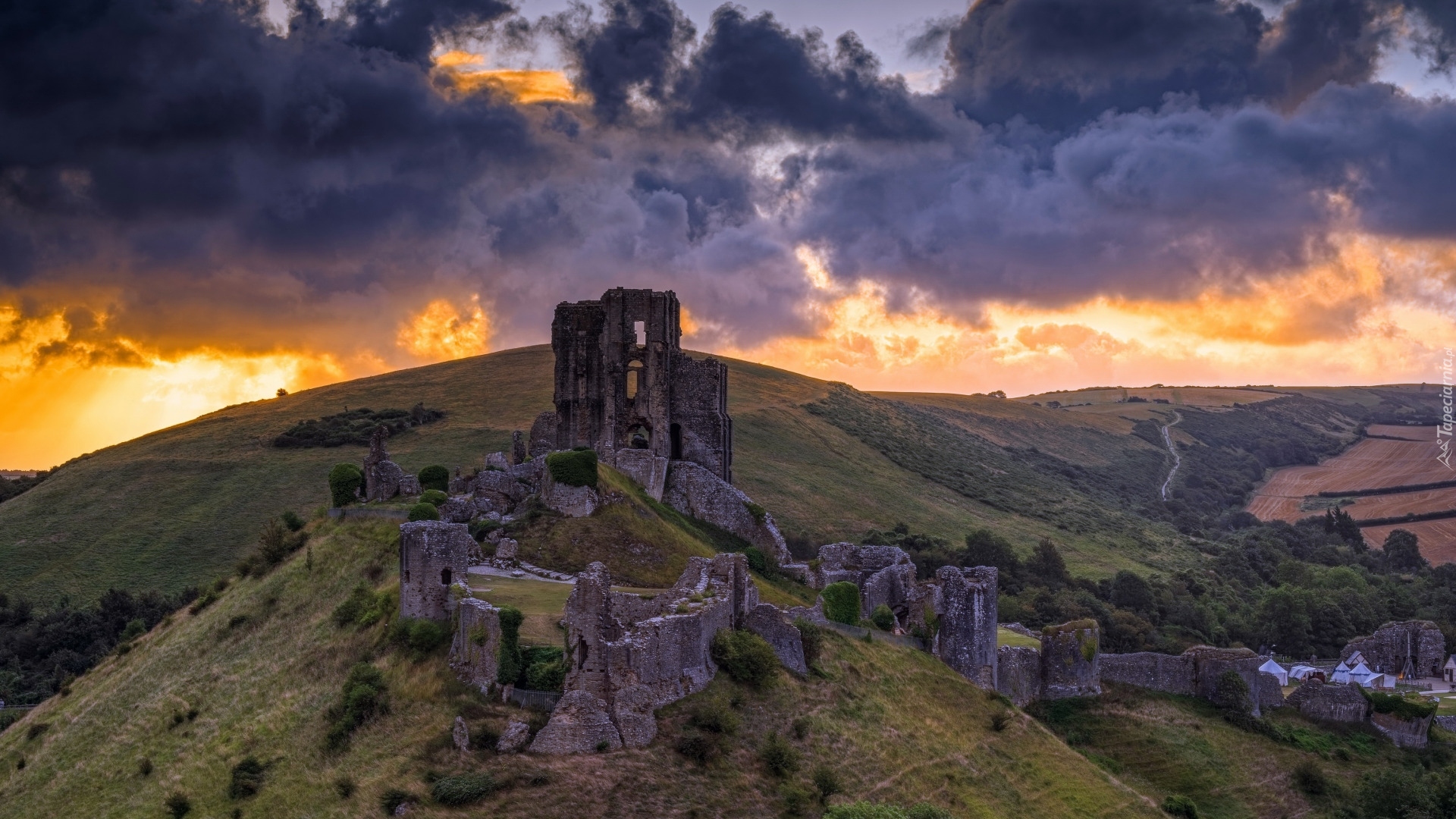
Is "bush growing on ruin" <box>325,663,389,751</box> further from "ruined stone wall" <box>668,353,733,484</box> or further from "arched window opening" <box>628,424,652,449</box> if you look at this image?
"ruined stone wall" <box>668,353,733,484</box>

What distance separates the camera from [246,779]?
100 ft

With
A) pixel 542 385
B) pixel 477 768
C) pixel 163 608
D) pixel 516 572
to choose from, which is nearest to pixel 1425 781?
pixel 516 572

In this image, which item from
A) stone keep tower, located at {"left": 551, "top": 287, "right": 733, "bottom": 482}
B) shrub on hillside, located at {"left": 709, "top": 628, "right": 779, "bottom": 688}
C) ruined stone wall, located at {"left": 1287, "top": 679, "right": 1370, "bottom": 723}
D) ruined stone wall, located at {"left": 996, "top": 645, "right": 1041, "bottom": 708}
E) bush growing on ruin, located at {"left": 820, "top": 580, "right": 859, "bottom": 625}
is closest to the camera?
shrub on hillside, located at {"left": 709, "top": 628, "right": 779, "bottom": 688}

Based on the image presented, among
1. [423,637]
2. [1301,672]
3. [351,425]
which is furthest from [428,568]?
[351,425]

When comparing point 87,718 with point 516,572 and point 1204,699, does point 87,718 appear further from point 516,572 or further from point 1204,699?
point 1204,699

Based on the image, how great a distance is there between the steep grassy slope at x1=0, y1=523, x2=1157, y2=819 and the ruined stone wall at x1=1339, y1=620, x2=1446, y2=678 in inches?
1214

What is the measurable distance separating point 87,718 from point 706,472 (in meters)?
27.7

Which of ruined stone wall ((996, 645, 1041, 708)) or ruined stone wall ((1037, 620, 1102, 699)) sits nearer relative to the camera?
ruined stone wall ((996, 645, 1041, 708))

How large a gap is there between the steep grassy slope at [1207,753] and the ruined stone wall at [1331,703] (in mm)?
880

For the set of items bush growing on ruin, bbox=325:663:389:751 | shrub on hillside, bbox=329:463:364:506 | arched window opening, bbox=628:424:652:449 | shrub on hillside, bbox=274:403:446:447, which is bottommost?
bush growing on ruin, bbox=325:663:389:751

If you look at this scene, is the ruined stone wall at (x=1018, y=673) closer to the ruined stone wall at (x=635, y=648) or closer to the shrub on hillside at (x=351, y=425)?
the ruined stone wall at (x=635, y=648)

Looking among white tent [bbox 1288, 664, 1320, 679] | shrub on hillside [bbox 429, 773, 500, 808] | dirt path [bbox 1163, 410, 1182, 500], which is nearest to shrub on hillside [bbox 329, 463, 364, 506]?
shrub on hillside [bbox 429, 773, 500, 808]

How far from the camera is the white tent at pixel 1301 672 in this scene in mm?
64188

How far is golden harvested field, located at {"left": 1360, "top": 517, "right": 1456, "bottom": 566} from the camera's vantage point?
116m
